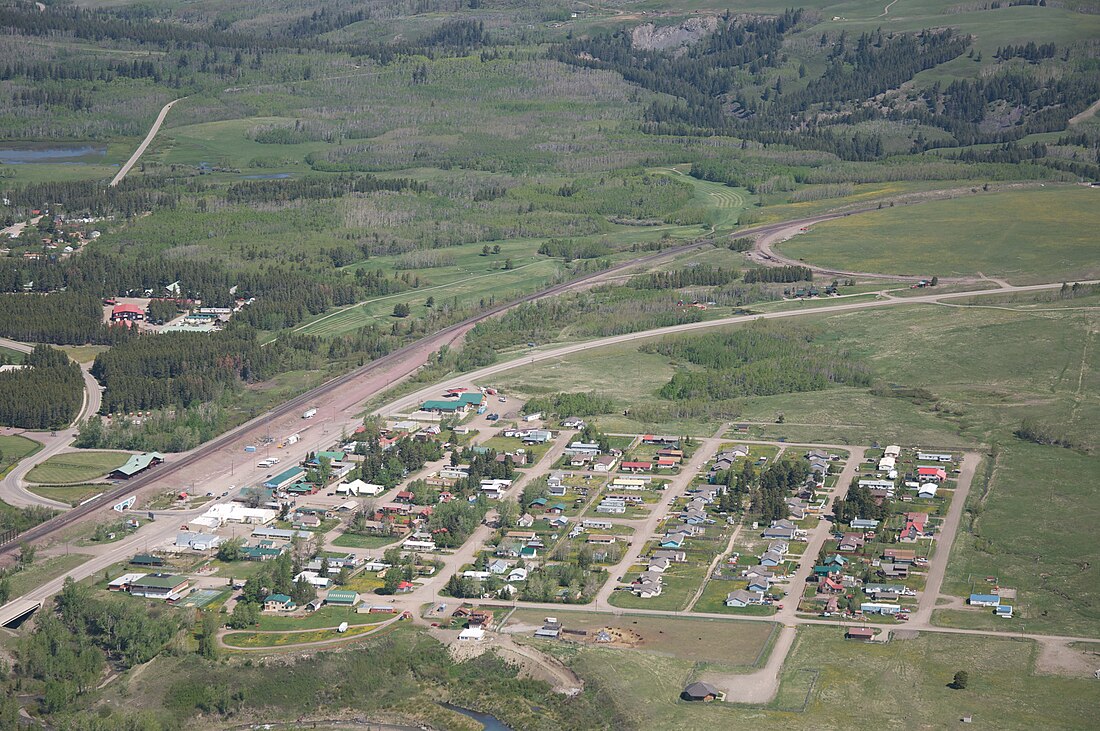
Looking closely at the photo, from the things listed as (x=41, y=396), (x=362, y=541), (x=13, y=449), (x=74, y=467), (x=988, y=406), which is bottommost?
(x=988, y=406)

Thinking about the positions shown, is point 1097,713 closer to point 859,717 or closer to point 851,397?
point 859,717

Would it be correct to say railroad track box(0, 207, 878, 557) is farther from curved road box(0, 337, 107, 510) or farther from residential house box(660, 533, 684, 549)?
residential house box(660, 533, 684, 549)

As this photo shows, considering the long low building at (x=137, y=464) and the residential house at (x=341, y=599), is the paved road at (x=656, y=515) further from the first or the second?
the long low building at (x=137, y=464)

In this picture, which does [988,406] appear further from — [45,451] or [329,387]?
[45,451]

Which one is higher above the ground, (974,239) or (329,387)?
(329,387)

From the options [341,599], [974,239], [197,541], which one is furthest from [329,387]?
[974,239]

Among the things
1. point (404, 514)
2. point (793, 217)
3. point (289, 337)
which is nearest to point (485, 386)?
point (289, 337)
